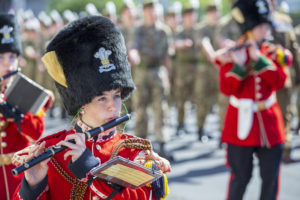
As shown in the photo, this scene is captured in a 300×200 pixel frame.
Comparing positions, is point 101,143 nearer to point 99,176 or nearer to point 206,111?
point 99,176

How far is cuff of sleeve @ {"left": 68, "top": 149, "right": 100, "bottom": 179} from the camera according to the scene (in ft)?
6.24

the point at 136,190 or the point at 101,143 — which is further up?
the point at 101,143

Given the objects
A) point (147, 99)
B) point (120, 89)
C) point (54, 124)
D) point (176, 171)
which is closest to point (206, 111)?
point (147, 99)

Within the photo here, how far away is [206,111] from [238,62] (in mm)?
4388

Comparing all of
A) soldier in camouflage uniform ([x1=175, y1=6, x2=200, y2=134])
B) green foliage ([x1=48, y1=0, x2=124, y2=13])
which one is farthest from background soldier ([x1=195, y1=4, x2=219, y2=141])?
green foliage ([x1=48, y1=0, x2=124, y2=13])

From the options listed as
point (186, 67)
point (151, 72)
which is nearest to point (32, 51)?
point (186, 67)

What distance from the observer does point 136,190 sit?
2172 mm

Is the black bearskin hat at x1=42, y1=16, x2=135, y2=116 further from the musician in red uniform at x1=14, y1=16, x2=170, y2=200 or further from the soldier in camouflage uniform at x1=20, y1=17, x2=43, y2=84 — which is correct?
the soldier in camouflage uniform at x1=20, y1=17, x2=43, y2=84

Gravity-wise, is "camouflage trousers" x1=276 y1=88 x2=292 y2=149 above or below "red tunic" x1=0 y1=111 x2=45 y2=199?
below

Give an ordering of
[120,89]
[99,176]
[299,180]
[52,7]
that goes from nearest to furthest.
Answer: [99,176] → [120,89] → [299,180] → [52,7]

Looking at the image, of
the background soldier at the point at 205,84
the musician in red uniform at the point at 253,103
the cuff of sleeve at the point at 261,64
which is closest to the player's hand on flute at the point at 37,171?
the musician in red uniform at the point at 253,103

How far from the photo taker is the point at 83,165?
6.24 feet

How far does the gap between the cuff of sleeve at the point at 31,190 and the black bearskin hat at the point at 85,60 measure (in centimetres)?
42

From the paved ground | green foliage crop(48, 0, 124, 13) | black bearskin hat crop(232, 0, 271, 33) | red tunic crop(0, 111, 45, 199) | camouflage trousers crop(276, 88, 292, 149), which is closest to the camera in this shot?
red tunic crop(0, 111, 45, 199)
